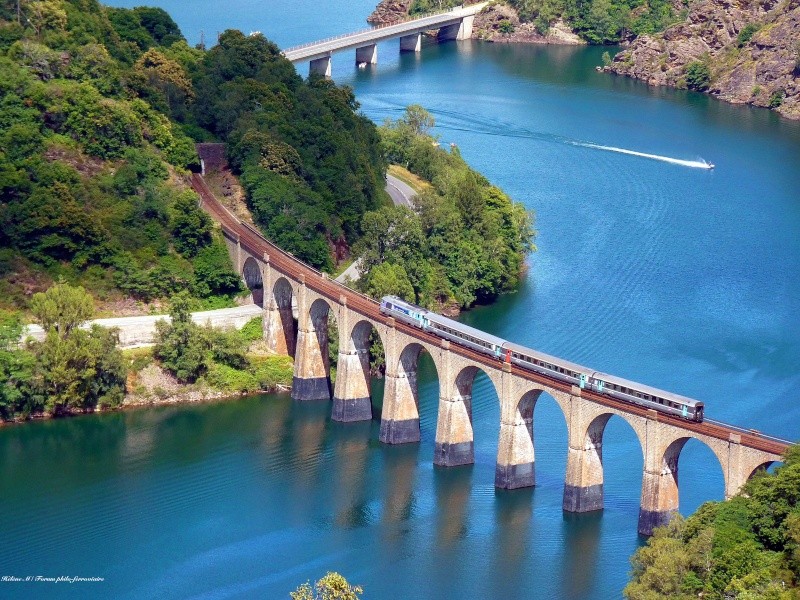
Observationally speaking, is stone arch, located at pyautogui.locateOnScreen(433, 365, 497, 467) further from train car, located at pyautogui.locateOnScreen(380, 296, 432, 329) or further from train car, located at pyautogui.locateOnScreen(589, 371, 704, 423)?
train car, located at pyautogui.locateOnScreen(589, 371, 704, 423)

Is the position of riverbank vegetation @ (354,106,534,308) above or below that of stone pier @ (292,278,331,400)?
above

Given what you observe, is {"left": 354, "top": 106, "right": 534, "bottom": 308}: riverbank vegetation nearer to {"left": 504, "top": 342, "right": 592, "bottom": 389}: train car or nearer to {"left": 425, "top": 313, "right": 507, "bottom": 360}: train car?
{"left": 425, "top": 313, "right": 507, "bottom": 360}: train car

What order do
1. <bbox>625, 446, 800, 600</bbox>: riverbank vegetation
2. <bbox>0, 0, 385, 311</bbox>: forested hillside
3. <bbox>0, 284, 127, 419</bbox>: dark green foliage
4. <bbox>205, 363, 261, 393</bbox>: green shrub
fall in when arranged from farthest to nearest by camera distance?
<bbox>0, 0, 385, 311</bbox>: forested hillside → <bbox>205, 363, 261, 393</bbox>: green shrub → <bbox>0, 284, 127, 419</bbox>: dark green foliage → <bbox>625, 446, 800, 600</bbox>: riverbank vegetation

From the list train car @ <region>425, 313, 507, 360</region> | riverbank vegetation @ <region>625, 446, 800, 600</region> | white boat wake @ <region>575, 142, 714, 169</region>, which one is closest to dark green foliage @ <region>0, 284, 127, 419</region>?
train car @ <region>425, 313, 507, 360</region>

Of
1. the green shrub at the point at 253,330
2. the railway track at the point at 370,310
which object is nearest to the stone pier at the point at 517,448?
the railway track at the point at 370,310

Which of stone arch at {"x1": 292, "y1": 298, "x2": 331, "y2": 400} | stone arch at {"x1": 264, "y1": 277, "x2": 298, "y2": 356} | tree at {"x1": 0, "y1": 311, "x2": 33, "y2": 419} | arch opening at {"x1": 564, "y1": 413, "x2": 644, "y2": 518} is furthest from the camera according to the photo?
stone arch at {"x1": 264, "y1": 277, "x2": 298, "y2": 356}

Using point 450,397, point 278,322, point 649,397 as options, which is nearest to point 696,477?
point 649,397

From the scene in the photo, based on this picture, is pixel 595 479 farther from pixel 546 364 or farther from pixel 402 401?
pixel 402 401

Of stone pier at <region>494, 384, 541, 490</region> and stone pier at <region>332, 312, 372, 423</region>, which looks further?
stone pier at <region>332, 312, 372, 423</region>
